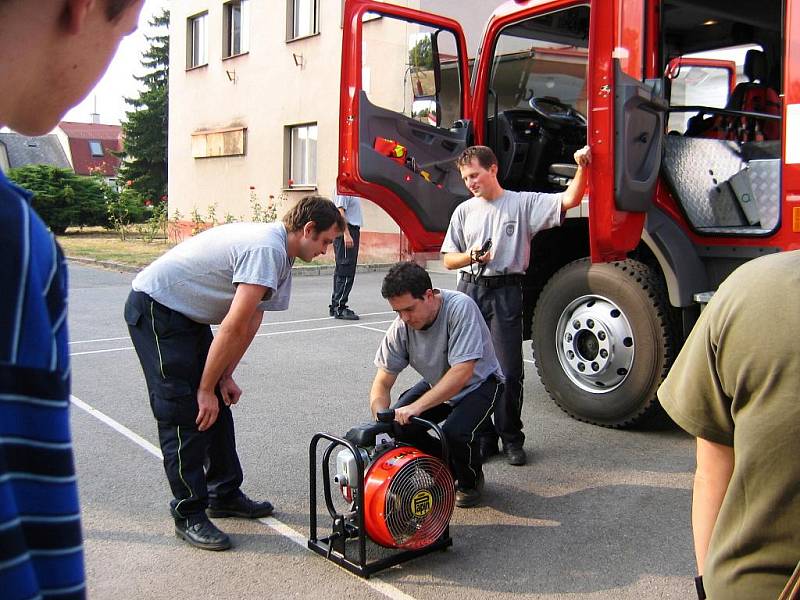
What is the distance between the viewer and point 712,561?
58.0 inches

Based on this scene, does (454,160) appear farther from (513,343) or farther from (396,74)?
(513,343)

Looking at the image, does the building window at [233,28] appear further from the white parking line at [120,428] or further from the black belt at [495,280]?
the black belt at [495,280]

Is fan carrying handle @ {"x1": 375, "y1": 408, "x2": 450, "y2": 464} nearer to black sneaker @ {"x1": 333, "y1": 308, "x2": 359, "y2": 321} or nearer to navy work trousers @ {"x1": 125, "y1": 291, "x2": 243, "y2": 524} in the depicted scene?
navy work trousers @ {"x1": 125, "y1": 291, "x2": 243, "y2": 524}

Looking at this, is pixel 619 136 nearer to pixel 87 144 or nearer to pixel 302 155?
pixel 302 155

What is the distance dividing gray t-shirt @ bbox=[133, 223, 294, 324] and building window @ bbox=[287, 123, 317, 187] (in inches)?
597

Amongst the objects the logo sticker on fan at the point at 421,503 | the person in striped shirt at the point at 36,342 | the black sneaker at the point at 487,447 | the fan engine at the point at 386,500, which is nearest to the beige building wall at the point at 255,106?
the black sneaker at the point at 487,447

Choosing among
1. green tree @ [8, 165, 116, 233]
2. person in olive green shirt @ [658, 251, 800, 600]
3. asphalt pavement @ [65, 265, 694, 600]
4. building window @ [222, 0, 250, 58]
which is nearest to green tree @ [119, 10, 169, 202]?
green tree @ [8, 165, 116, 233]

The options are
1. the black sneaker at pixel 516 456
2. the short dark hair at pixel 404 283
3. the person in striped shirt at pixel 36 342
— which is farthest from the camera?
the black sneaker at pixel 516 456

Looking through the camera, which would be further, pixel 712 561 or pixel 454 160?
pixel 454 160

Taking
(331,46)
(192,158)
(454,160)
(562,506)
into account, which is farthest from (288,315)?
(192,158)

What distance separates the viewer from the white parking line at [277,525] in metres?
3.27

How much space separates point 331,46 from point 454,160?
12338 millimetres

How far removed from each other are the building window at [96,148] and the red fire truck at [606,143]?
245ft

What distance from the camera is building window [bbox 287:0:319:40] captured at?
18.1 metres
